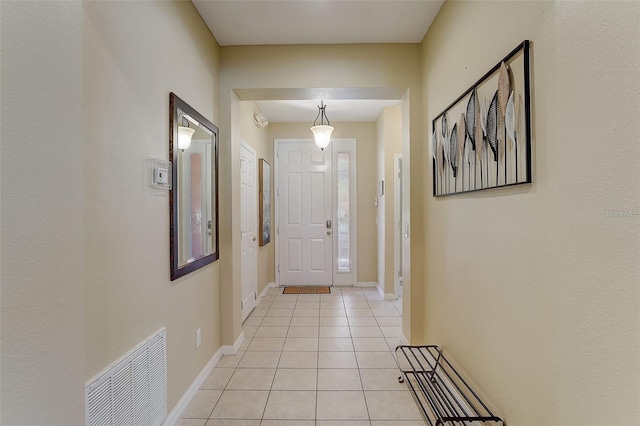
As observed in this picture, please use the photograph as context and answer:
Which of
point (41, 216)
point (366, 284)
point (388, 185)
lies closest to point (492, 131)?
point (41, 216)

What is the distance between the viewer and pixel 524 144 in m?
1.14

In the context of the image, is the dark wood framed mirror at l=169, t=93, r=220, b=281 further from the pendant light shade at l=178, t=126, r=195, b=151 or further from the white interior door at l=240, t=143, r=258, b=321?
the white interior door at l=240, t=143, r=258, b=321

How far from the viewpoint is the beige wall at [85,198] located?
2.25 ft

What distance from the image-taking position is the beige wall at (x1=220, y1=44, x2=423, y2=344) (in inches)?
96.2

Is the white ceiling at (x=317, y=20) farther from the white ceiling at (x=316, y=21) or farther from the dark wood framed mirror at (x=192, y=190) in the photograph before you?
the dark wood framed mirror at (x=192, y=190)

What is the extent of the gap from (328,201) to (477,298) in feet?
10.6

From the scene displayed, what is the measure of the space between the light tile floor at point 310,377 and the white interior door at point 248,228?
0.28 meters

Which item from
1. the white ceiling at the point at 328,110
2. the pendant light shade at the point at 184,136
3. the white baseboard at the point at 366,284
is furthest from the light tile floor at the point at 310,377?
the white ceiling at the point at 328,110

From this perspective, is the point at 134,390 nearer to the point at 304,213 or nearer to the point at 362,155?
the point at 304,213

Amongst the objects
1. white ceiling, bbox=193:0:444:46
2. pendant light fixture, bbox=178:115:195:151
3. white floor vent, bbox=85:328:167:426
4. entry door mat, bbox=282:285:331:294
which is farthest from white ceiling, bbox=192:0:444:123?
entry door mat, bbox=282:285:331:294

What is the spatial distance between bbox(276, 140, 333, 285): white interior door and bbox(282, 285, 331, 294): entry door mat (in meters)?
0.09

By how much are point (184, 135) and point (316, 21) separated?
1.29 meters

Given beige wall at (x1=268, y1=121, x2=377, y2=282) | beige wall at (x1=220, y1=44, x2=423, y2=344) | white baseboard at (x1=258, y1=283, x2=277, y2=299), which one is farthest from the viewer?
beige wall at (x1=268, y1=121, x2=377, y2=282)

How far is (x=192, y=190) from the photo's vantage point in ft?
6.28
